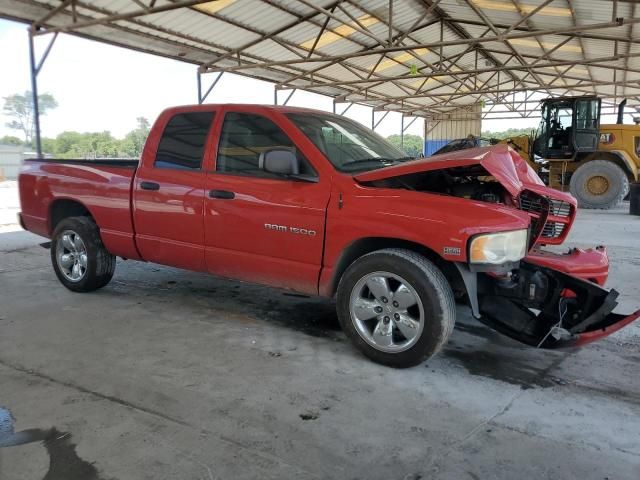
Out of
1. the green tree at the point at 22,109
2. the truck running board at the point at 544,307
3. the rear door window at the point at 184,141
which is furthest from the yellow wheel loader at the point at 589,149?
the green tree at the point at 22,109

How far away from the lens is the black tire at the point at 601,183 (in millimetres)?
12719

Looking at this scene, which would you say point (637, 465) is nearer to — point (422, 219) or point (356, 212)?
point (422, 219)

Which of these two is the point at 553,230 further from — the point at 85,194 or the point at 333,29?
the point at 333,29

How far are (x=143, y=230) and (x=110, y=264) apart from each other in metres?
0.87

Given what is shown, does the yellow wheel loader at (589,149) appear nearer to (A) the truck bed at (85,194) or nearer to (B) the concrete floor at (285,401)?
(B) the concrete floor at (285,401)

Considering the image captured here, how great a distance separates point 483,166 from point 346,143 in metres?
1.34

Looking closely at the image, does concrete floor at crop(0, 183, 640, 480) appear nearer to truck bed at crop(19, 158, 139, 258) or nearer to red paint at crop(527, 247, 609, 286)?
red paint at crop(527, 247, 609, 286)

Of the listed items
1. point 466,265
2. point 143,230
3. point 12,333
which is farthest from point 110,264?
point 466,265

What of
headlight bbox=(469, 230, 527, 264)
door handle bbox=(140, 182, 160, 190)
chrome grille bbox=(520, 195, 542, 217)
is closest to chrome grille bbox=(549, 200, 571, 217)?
chrome grille bbox=(520, 195, 542, 217)

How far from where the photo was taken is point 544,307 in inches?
140

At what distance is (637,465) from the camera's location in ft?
7.96

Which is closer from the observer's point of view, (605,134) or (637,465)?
(637,465)

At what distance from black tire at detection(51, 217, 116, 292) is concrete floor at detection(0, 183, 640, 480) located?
0.41 meters

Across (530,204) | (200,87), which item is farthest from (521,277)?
(200,87)
